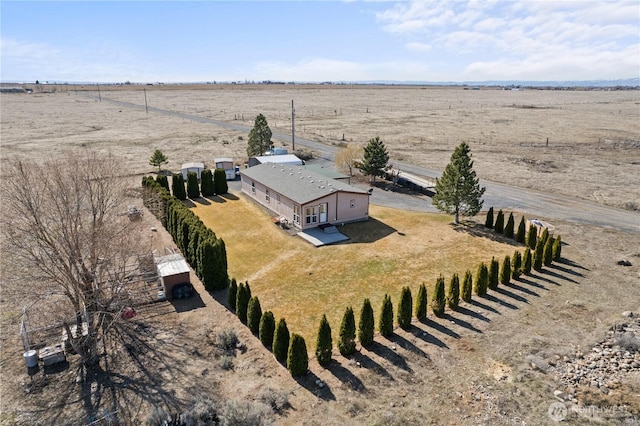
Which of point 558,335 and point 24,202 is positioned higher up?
point 24,202

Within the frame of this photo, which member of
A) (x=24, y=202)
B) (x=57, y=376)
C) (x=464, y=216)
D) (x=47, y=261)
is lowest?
(x=57, y=376)

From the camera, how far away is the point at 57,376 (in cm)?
1606

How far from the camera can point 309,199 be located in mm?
31016

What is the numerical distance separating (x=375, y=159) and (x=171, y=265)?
1095 inches

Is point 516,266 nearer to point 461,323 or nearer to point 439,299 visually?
point 461,323

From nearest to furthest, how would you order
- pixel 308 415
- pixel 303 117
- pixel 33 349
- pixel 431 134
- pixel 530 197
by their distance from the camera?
pixel 308 415 < pixel 33 349 < pixel 530 197 < pixel 431 134 < pixel 303 117

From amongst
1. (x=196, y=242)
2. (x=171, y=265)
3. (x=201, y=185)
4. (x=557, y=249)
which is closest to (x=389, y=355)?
(x=171, y=265)

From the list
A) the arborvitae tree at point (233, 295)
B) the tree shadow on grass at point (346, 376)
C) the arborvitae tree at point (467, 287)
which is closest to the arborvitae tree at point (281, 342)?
the tree shadow on grass at point (346, 376)

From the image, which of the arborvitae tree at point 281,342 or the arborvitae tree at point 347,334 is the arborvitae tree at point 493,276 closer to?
the arborvitae tree at point 347,334

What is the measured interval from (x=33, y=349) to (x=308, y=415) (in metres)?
12.8

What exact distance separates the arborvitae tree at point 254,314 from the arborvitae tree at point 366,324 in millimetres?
4846

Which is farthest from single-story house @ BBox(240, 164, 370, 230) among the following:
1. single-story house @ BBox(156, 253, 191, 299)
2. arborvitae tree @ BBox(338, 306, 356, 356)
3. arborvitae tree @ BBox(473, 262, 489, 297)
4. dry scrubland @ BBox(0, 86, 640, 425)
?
arborvitae tree @ BBox(338, 306, 356, 356)

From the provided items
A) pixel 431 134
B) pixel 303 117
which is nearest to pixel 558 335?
pixel 431 134

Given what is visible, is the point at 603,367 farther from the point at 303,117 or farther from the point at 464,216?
the point at 303,117
